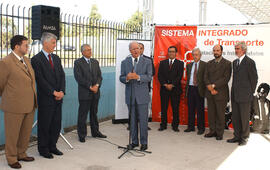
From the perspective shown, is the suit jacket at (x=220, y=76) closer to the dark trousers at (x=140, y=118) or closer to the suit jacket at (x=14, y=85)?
the dark trousers at (x=140, y=118)

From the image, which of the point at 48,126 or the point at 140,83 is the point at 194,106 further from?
the point at 48,126

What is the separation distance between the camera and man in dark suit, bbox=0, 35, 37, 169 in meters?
3.69

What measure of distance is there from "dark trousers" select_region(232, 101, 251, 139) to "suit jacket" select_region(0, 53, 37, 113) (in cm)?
354

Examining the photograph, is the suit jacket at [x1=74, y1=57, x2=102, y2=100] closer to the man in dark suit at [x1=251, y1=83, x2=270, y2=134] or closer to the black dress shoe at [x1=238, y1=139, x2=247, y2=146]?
the black dress shoe at [x1=238, y1=139, x2=247, y2=146]

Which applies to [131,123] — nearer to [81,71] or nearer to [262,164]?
[81,71]

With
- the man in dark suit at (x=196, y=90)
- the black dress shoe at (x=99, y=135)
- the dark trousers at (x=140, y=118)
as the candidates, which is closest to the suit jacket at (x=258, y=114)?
the man in dark suit at (x=196, y=90)

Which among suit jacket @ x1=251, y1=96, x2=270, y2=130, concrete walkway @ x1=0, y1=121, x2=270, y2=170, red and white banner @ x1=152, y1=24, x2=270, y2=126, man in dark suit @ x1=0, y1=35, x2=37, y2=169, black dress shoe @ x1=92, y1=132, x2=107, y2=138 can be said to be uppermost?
red and white banner @ x1=152, y1=24, x2=270, y2=126

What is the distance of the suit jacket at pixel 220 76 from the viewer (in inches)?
215

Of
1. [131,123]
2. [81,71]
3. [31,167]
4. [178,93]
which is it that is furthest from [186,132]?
[31,167]

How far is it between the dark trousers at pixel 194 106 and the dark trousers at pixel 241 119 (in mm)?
750

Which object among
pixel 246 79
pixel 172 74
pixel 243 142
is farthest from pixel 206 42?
pixel 243 142

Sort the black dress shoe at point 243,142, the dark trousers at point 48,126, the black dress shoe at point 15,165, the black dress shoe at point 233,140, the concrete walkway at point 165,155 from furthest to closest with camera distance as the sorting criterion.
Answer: the black dress shoe at point 233,140 < the black dress shoe at point 243,142 < the dark trousers at point 48,126 < the concrete walkway at point 165,155 < the black dress shoe at point 15,165

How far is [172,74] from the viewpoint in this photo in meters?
Result: 6.07

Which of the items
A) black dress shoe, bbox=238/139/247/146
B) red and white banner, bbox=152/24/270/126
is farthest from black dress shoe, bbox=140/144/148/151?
red and white banner, bbox=152/24/270/126
